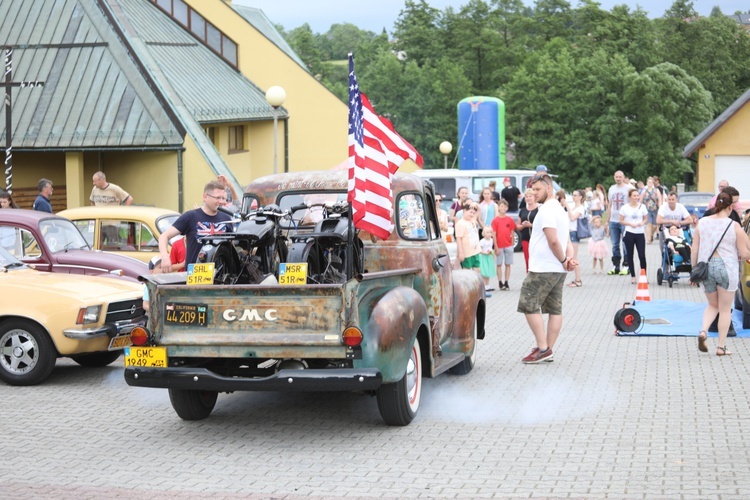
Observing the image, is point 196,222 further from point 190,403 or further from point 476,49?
point 476,49

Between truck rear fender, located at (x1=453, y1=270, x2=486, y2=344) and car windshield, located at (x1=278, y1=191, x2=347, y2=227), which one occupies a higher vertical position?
car windshield, located at (x1=278, y1=191, x2=347, y2=227)

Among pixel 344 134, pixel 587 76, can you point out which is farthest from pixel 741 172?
pixel 587 76

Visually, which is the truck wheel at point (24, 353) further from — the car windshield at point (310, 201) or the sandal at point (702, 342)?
the sandal at point (702, 342)

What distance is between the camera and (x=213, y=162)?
1043 inches

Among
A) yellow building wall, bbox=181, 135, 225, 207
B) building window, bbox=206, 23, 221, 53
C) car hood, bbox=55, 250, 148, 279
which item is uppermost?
building window, bbox=206, 23, 221, 53

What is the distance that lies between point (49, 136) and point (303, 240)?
64.3ft

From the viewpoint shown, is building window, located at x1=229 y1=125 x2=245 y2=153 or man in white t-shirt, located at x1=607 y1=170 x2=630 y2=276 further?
building window, located at x1=229 y1=125 x2=245 y2=153

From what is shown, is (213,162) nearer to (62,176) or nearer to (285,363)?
(62,176)

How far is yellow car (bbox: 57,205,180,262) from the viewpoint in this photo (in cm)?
1505

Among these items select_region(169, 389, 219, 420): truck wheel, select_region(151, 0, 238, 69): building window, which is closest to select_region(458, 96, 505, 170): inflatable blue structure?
select_region(151, 0, 238, 69): building window

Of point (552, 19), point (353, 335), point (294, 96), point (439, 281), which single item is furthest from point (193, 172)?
point (552, 19)

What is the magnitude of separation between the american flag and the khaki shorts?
2.40 metres

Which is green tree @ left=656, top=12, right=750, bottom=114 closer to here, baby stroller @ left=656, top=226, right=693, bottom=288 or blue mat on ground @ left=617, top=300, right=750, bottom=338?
baby stroller @ left=656, top=226, right=693, bottom=288

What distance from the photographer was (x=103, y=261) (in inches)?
525
